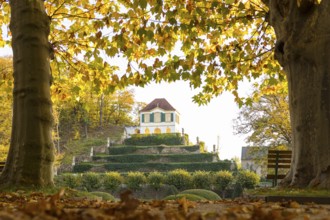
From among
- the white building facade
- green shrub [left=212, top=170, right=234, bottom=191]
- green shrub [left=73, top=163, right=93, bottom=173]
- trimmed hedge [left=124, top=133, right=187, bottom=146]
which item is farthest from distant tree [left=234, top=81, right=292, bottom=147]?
the white building facade

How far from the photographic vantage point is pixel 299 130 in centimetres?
903

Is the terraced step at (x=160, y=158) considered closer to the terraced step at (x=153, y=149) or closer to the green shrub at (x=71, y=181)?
the terraced step at (x=153, y=149)

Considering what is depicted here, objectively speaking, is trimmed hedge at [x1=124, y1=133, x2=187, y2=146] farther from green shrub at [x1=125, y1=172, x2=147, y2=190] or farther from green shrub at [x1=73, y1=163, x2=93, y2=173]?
green shrub at [x1=125, y1=172, x2=147, y2=190]

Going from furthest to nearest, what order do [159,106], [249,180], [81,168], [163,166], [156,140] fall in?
[159,106], [156,140], [81,168], [163,166], [249,180]

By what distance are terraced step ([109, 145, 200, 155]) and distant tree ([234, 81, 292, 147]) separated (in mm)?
22861

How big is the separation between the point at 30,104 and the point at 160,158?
44.7m

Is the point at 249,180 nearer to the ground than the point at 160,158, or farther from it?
nearer to the ground

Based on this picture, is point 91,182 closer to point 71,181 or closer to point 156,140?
point 71,181

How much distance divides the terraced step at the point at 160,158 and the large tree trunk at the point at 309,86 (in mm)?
43625

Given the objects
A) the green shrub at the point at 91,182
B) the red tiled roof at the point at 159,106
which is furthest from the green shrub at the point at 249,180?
the red tiled roof at the point at 159,106

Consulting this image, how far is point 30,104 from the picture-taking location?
32.4 feet

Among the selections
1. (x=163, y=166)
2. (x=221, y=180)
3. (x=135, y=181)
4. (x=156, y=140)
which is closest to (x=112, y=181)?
(x=135, y=181)

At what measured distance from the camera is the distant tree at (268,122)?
33.1 m

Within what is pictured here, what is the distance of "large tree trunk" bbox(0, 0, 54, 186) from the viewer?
959 centimetres
